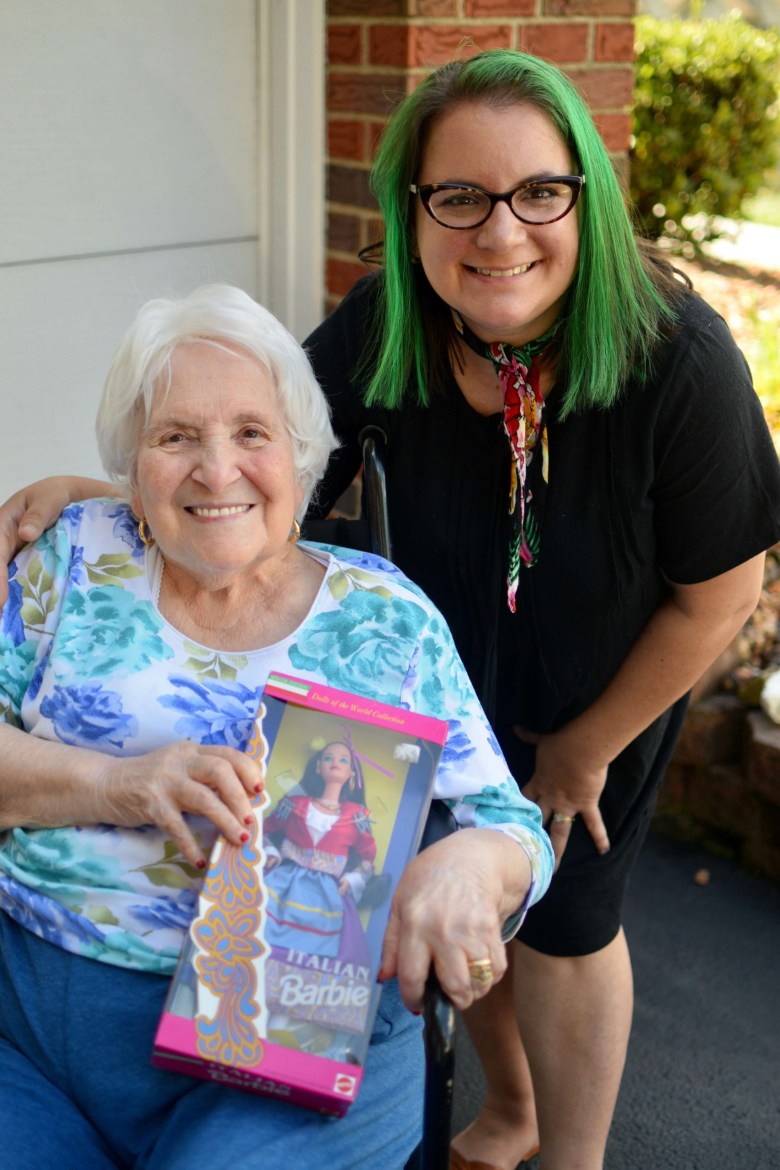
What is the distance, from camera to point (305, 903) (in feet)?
5.35

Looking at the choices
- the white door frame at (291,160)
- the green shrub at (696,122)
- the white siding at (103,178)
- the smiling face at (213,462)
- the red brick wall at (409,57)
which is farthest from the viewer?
the green shrub at (696,122)

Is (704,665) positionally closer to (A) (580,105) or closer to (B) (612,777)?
(B) (612,777)

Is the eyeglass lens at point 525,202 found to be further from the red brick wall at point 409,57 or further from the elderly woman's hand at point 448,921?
the red brick wall at point 409,57

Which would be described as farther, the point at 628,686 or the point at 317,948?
the point at 628,686

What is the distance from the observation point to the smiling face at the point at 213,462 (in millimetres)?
1829

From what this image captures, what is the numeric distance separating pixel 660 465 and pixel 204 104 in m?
1.90

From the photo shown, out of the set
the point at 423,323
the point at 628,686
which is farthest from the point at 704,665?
the point at 423,323

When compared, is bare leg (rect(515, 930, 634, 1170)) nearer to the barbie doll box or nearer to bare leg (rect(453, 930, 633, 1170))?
bare leg (rect(453, 930, 633, 1170))

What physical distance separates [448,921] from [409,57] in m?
2.26

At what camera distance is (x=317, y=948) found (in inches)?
63.2

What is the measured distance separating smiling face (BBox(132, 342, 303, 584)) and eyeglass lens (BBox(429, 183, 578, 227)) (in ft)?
1.25

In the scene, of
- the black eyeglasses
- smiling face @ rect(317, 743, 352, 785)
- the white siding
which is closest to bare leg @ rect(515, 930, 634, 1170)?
smiling face @ rect(317, 743, 352, 785)

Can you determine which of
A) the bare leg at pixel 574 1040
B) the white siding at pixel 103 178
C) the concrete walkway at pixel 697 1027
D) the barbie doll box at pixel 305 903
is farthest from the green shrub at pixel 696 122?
the barbie doll box at pixel 305 903

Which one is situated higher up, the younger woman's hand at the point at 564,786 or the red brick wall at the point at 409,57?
the red brick wall at the point at 409,57
